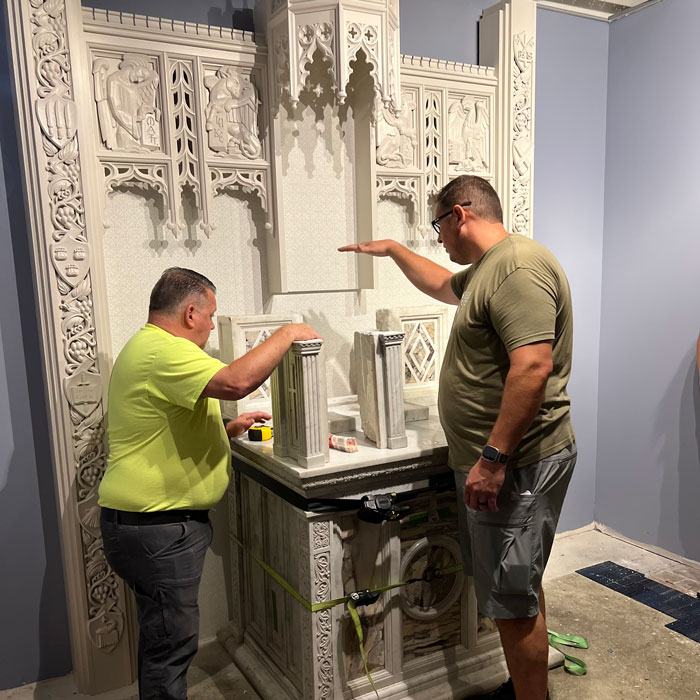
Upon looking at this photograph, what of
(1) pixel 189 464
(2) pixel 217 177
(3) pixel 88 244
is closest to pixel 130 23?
(2) pixel 217 177

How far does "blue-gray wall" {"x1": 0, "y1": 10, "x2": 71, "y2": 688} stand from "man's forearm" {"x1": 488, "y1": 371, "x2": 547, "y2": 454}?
72.0 inches

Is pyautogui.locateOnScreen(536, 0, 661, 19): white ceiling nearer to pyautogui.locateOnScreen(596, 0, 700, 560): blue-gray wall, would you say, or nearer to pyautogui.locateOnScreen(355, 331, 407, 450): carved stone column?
pyautogui.locateOnScreen(596, 0, 700, 560): blue-gray wall

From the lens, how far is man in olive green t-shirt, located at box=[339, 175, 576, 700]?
203cm

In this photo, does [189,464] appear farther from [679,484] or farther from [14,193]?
[679,484]

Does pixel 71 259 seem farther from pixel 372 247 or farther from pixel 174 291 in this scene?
pixel 372 247

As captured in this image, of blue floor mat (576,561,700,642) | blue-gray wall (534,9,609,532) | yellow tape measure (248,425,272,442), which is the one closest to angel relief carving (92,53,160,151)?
yellow tape measure (248,425,272,442)

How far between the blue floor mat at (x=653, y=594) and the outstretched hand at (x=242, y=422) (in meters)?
2.09

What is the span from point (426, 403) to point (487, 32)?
1.89 m

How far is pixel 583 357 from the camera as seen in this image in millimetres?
3967

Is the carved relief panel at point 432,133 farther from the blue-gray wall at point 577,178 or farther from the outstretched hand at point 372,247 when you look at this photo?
the blue-gray wall at point 577,178

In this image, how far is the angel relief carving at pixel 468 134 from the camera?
3.26 metres

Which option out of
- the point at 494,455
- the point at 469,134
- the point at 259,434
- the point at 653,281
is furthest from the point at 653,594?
the point at 469,134

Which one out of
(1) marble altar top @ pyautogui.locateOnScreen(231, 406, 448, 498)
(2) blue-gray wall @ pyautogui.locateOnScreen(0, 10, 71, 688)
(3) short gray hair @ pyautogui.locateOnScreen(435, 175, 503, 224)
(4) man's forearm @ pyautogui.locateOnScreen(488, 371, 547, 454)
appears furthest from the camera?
(2) blue-gray wall @ pyautogui.locateOnScreen(0, 10, 71, 688)

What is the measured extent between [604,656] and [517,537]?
→ 1.14 meters
